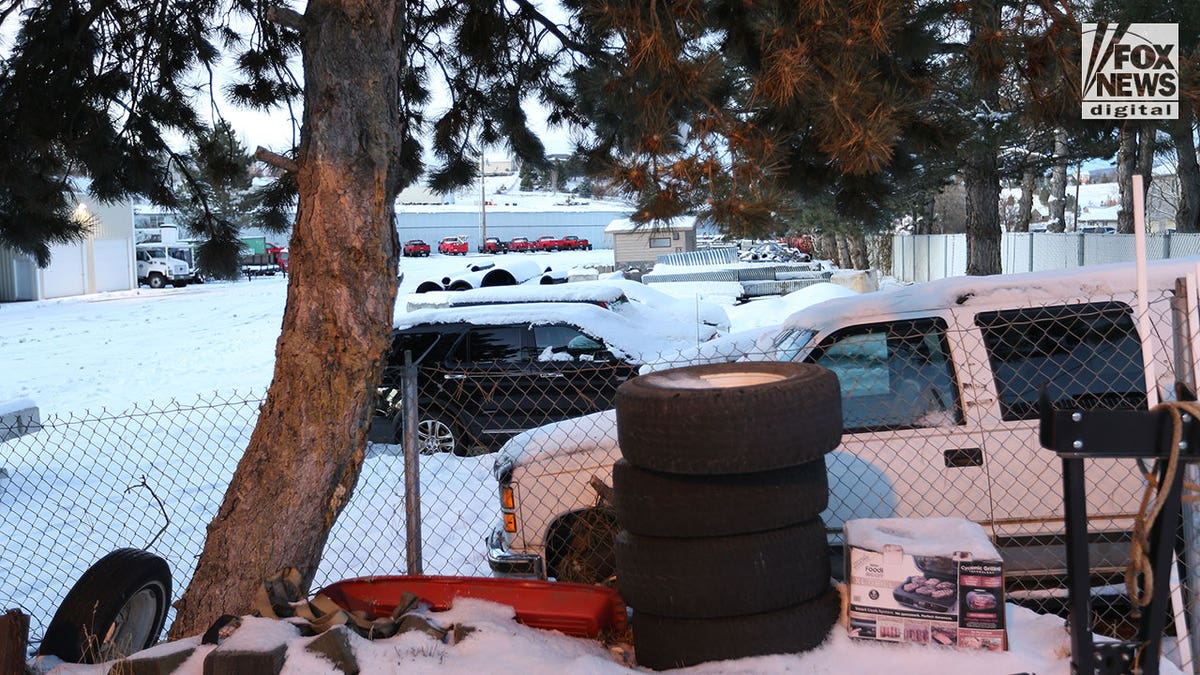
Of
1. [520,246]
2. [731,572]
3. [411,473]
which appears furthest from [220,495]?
[520,246]

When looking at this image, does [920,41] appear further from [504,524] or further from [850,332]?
[504,524]

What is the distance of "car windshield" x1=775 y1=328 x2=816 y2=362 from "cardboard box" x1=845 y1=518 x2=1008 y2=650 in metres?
1.82

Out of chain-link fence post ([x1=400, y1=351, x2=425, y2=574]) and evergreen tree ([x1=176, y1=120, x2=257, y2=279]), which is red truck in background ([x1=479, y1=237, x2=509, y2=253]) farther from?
chain-link fence post ([x1=400, y1=351, x2=425, y2=574])

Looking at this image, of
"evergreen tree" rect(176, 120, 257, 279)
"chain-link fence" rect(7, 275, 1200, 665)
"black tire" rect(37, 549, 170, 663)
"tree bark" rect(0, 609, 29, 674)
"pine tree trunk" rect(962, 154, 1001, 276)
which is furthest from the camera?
"pine tree trunk" rect(962, 154, 1001, 276)

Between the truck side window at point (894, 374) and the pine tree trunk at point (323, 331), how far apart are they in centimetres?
237

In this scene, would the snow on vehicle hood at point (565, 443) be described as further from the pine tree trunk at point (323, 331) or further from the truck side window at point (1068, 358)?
the truck side window at point (1068, 358)

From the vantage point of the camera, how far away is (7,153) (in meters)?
7.71

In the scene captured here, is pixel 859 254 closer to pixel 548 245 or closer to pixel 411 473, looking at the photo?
pixel 411 473

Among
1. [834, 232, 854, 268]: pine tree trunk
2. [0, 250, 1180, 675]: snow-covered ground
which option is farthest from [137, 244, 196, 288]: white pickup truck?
[834, 232, 854, 268]: pine tree trunk

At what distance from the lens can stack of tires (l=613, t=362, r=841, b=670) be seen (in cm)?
387

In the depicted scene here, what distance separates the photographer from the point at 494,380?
10.4m

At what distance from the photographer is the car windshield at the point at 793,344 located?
5.75 meters

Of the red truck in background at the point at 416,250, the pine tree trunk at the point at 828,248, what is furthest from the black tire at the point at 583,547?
the red truck in background at the point at 416,250

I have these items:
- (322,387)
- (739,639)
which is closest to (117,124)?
(322,387)
